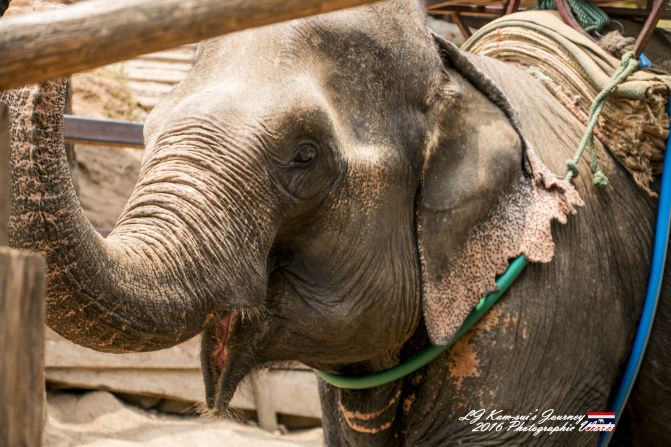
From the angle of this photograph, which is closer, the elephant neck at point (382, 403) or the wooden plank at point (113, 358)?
the elephant neck at point (382, 403)

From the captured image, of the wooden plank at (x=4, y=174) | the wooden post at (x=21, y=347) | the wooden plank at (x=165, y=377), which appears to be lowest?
the wooden plank at (x=165, y=377)

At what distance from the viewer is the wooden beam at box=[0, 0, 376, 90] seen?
122 centimetres

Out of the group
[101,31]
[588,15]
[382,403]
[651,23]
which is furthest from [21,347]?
[588,15]

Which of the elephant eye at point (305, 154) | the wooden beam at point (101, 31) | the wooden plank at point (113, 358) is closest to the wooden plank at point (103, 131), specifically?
the wooden plank at point (113, 358)

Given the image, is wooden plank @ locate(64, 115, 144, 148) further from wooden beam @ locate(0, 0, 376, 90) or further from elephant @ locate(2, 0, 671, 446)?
wooden beam @ locate(0, 0, 376, 90)

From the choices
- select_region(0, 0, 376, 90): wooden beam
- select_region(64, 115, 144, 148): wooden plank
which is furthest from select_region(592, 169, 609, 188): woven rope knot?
select_region(64, 115, 144, 148): wooden plank

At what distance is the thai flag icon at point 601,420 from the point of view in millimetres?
2988

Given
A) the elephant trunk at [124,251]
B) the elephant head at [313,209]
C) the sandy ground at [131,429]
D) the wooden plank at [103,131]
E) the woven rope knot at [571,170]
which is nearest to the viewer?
the elephant trunk at [124,251]

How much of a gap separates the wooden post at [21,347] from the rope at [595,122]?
78.9 inches

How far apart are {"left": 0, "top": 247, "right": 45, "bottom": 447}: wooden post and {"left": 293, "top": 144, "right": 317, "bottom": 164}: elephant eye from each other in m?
1.35

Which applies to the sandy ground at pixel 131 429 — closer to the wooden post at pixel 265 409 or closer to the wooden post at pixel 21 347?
the wooden post at pixel 265 409

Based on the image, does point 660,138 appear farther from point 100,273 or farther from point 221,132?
point 100,273

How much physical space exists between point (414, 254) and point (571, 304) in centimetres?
48

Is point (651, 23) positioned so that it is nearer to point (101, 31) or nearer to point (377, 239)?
point (377, 239)
